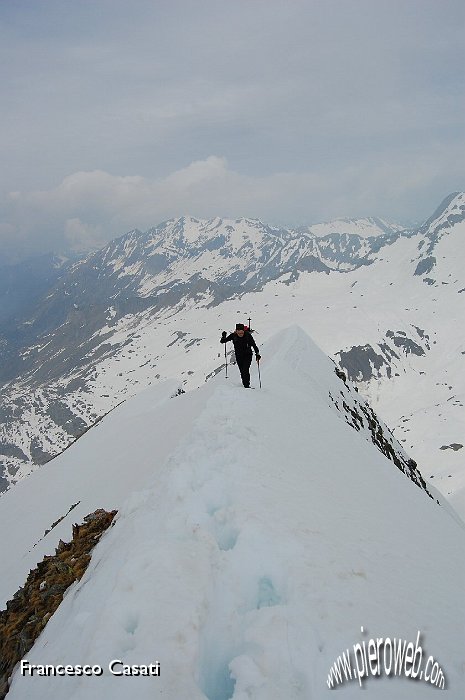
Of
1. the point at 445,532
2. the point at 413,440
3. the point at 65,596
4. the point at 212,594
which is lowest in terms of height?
the point at 413,440

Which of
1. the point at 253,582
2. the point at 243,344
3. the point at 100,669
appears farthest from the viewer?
the point at 243,344

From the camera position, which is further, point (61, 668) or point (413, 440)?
point (413, 440)

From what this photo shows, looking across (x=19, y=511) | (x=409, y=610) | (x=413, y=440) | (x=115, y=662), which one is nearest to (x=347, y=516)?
(x=409, y=610)

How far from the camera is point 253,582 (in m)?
7.17

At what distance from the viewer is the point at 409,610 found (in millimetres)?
6879

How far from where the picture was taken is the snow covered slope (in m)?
5.59

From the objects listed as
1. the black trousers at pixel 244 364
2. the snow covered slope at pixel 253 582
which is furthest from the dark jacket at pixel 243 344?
the snow covered slope at pixel 253 582

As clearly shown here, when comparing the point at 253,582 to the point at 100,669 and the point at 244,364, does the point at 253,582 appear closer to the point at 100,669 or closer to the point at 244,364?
the point at 100,669

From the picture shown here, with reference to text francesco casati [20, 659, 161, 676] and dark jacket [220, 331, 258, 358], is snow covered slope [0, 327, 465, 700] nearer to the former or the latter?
text francesco casati [20, 659, 161, 676]

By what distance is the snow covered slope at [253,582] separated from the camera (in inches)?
220

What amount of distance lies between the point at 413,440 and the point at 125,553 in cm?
18127

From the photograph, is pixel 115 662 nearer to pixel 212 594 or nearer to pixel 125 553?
pixel 212 594

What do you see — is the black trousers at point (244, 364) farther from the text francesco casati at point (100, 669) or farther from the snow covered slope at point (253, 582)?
the text francesco casati at point (100, 669)

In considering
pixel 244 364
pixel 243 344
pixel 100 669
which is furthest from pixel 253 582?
pixel 244 364
